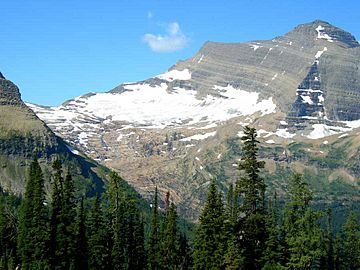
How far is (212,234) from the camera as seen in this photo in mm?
86688

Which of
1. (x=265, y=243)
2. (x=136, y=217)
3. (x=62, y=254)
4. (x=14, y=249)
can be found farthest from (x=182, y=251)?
(x=265, y=243)

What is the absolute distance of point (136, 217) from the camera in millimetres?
128875

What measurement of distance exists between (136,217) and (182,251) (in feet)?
90.7

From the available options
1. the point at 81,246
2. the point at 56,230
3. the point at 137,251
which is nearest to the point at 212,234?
the point at 81,246

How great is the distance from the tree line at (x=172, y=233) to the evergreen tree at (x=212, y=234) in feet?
0.44

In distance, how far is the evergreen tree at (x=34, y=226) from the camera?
9269 centimetres

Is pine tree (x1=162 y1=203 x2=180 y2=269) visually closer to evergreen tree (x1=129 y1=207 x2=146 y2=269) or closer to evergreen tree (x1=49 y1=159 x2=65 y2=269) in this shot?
evergreen tree (x1=129 y1=207 x2=146 y2=269)

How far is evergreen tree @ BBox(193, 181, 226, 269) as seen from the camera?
84.9m

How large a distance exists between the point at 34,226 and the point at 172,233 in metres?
29.1

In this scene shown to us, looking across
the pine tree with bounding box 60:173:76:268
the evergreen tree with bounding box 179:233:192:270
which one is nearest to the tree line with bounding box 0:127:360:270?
the pine tree with bounding box 60:173:76:268

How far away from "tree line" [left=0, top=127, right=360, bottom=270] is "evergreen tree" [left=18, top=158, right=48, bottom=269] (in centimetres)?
15

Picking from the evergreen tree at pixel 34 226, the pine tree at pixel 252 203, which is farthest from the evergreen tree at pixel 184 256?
the pine tree at pixel 252 203

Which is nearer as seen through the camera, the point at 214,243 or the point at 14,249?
the point at 214,243

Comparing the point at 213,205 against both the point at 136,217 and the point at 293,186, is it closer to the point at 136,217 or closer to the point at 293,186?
the point at 293,186
